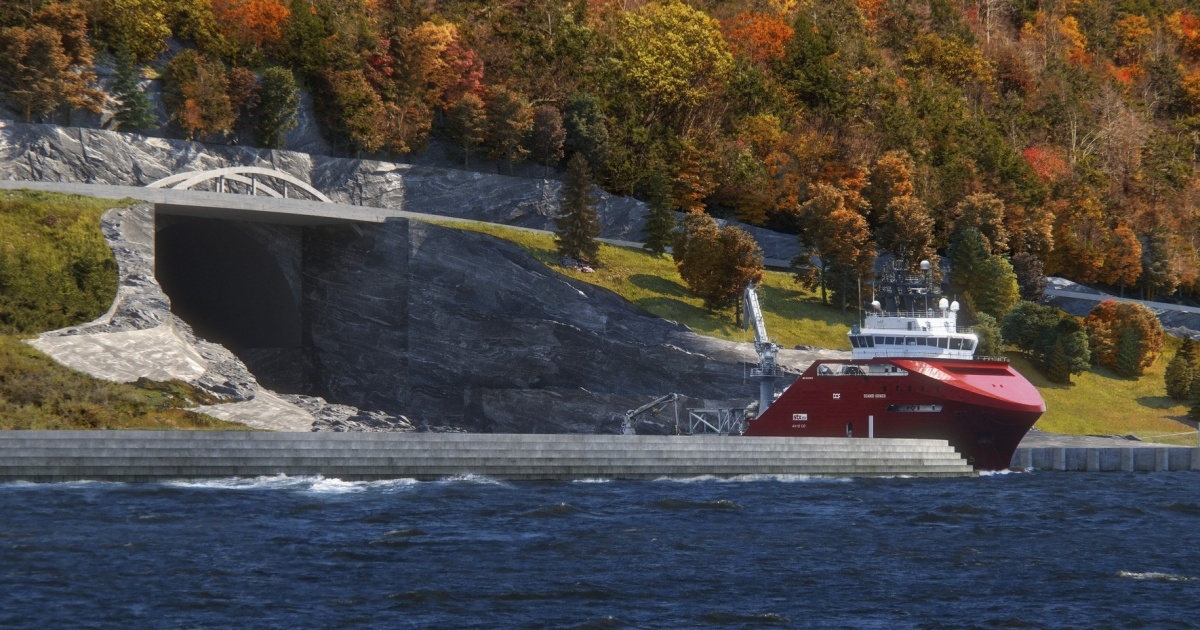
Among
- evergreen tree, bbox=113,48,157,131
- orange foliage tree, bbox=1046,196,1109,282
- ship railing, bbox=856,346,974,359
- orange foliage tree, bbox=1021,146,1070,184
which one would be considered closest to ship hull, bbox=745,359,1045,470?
ship railing, bbox=856,346,974,359

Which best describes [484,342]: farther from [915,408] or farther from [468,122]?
[915,408]

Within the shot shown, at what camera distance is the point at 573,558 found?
1420 inches

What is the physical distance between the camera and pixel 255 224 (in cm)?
8250

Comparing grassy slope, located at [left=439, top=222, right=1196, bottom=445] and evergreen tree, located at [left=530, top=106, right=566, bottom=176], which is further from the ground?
evergreen tree, located at [left=530, top=106, right=566, bottom=176]

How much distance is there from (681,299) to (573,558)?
5137 centimetres

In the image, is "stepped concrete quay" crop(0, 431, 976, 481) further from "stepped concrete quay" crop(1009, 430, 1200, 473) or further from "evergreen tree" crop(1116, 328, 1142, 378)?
"evergreen tree" crop(1116, 328, 1142, 378)

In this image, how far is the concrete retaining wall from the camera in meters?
71.3

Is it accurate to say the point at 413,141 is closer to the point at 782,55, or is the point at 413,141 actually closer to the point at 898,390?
the point at 782,55

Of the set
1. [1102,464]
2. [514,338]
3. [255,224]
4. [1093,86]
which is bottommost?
[1102,464]

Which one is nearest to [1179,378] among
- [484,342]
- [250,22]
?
[484,342]

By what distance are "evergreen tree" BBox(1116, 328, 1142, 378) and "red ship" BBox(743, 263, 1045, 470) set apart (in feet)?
107

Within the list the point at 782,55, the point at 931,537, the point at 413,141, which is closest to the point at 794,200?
the point at 782,55

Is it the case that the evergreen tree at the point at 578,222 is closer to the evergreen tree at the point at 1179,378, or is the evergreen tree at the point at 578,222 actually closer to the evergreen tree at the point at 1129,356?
the evergreen tree at the point at 1129,356

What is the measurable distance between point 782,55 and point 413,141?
33.4 metres
